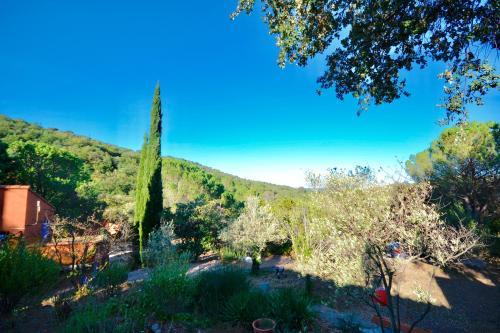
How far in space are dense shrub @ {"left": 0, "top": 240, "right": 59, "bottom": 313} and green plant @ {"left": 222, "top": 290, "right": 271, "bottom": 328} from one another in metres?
4.31

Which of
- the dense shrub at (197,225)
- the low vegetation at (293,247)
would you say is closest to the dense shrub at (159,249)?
the low vegetation at (293,247)

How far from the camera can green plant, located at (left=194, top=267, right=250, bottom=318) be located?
6.24 m

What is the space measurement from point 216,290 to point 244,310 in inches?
37.8

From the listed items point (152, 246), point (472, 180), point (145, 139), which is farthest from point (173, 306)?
point (472, 180)

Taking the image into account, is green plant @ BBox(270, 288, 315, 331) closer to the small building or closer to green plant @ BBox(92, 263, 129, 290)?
green plant @ BBox(92, 263, 129, 290)

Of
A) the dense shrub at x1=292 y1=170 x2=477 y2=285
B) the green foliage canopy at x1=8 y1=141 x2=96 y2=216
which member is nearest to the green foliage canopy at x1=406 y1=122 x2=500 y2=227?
the dense shrub at x1=292 y1=170 x2=477 y2=285

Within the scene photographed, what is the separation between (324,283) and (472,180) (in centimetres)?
1228

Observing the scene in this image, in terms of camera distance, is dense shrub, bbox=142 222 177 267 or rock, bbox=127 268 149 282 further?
dense shrub, bbox=142 222 177 267

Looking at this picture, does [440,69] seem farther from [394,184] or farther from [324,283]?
[324,283]

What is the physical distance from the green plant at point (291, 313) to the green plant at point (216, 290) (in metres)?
1.03

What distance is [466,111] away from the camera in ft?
13.8

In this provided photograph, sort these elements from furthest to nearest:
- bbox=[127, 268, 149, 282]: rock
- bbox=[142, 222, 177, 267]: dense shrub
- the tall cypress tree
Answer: the tall cypress tree, bbox=[142, 222, 177, 267]: dense shrub, bbox=[127, 268, 149, 282]: rock

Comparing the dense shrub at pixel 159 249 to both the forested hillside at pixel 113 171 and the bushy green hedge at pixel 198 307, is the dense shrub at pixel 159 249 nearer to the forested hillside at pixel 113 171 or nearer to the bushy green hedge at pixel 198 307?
the bushy green hedge at pixel 198 307

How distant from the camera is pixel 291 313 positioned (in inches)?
227
